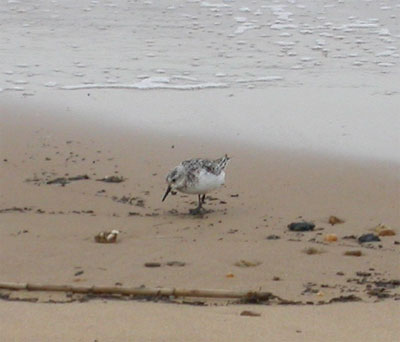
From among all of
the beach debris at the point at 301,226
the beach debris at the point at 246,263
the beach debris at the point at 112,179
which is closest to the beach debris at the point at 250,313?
the beach debris at the point at 246,263

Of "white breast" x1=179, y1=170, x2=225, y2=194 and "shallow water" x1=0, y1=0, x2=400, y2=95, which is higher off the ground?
"white breast" x1=179, y1=170, x2=225, y2=194

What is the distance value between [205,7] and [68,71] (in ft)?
17.9

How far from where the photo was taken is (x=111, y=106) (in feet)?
34.0

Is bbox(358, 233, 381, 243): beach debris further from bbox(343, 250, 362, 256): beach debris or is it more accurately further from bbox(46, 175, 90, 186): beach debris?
bbox(46, 175, 90, 186): beach debris

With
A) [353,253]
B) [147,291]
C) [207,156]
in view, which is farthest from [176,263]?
[207,156]

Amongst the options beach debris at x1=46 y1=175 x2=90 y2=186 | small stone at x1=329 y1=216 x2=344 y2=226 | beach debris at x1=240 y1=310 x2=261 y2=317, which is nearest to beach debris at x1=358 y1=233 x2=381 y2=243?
small stone at x1=329 y1=216 x2=344 y2=226

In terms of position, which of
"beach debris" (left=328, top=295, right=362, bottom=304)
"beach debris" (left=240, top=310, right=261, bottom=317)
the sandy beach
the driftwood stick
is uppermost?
"beach debris" (left=240, top=310, right=261, bottom=317)

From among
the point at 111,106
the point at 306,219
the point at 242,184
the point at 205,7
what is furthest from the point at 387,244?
the point at 205,7

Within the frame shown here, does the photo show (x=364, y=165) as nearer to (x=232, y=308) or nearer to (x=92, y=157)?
(x=92, y=157)

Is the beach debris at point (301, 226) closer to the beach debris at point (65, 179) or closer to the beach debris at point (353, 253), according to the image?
the beach debris at point (353, 253)

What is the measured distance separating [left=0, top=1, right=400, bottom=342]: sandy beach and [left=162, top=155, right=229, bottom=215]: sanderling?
0.63 feet

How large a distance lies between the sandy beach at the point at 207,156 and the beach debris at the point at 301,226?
0.05m

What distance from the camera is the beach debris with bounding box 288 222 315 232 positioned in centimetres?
661

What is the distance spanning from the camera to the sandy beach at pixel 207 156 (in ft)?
15.4
